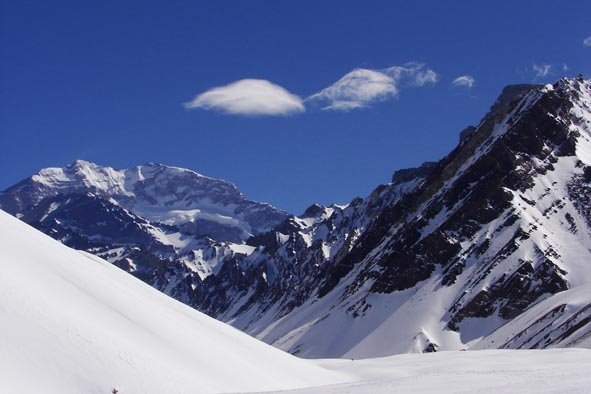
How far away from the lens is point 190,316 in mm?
60969

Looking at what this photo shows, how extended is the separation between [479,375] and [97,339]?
70.9ft

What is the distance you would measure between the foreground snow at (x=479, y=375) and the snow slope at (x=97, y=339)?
858 cm

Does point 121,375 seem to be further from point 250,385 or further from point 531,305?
point 531,305

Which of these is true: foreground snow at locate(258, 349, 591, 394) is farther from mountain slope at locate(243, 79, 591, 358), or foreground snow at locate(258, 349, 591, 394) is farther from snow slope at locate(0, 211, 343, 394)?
mountain slope at locate(243, 79, 591, 358)

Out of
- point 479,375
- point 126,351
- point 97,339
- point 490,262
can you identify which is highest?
point 490,262

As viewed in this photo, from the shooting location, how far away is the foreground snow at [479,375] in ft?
101

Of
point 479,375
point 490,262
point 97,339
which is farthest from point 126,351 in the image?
point 490,262

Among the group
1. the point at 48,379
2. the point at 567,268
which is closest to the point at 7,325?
the point at 48,379

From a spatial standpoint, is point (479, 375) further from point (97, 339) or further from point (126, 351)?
point (97, 339)

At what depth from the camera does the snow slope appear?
35.8 m

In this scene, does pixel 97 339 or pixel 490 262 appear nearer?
pixel 97 339

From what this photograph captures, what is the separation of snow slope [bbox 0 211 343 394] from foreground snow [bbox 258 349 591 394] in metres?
8.58

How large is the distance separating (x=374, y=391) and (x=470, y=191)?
173m

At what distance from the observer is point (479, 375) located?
132 ft
